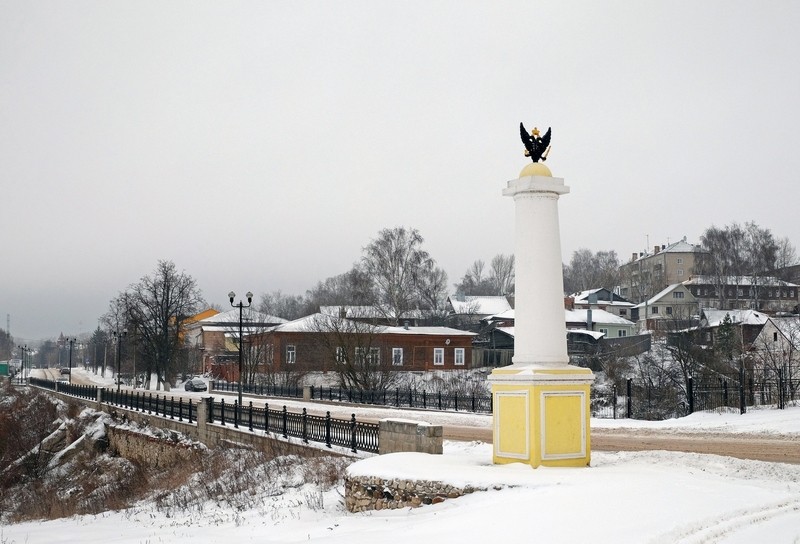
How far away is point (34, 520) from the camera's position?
2381cm

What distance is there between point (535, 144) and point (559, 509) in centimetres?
664

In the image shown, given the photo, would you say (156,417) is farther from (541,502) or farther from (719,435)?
(541,502)

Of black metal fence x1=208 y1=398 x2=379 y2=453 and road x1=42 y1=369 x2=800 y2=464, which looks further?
black metal fence x1=208 y1=398 x2=379 y2=453

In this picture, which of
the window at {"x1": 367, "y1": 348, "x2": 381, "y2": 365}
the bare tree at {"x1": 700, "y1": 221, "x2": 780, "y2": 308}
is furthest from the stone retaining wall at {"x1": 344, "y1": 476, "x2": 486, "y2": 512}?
the bare tree at {"x1": 700, "y1": 221, "x2": 780, "y2": 308}

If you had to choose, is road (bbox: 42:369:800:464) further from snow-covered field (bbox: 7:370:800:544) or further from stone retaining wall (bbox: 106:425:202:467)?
stone retaining wall (bbox: 106:425:202:467)

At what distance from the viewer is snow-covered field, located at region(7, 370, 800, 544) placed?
8320 millimetres

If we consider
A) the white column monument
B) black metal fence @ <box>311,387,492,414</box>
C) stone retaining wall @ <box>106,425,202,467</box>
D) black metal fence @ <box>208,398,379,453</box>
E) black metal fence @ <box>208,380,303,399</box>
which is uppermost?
the white column monument

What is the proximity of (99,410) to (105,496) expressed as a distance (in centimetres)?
2426

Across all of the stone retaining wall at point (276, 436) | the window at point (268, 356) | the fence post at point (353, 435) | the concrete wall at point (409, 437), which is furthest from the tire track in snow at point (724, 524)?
the window at point (268, 356)

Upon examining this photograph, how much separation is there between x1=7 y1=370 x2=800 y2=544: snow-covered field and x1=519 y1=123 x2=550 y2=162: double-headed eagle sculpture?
17.4 feet

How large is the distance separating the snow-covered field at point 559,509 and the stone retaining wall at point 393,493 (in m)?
0.15

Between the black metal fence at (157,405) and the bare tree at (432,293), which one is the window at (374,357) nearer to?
the black metal fence at (157,405)

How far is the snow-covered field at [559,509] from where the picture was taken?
8.32 m

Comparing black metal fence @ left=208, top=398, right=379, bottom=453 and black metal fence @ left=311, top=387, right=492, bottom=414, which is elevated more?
black metal fence @ left=208, top=398, right=379, bottom=453
